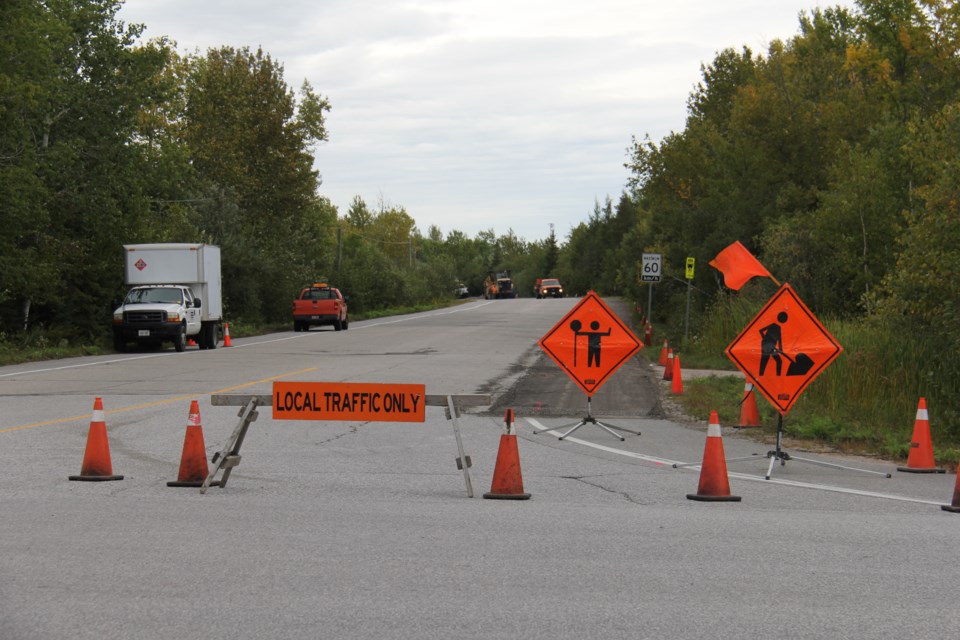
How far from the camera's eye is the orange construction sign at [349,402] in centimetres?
942

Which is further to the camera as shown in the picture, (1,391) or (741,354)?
(1,391)

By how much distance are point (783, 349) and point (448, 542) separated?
18.9 ft

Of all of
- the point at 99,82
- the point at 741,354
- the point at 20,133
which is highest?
the point at 99,82

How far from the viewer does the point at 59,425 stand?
13.6 metres

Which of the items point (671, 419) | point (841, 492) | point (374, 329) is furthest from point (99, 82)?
point (841, 492)

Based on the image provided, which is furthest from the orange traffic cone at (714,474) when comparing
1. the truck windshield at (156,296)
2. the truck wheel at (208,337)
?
the truck wheel at (208,337)

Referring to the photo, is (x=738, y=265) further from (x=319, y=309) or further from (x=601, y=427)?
(x=319, y=309)

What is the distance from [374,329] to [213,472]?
3615 centimetres

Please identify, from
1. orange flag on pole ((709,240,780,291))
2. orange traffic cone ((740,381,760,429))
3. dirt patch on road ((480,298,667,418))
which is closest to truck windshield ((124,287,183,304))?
dirt patch on road ((480,298,667,418))

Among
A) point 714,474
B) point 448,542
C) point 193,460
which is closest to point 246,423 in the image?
point 193,460

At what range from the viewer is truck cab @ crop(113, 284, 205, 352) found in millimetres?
30312

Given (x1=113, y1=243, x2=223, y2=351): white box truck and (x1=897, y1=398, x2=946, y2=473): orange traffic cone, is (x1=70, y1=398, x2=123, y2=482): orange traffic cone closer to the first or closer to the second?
(x1=897, y1=398, x2=946, y2=473): orange traffic cone

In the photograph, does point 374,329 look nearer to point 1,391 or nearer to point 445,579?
point 1,391

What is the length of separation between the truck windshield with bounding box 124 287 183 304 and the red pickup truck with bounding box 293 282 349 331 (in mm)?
13188
